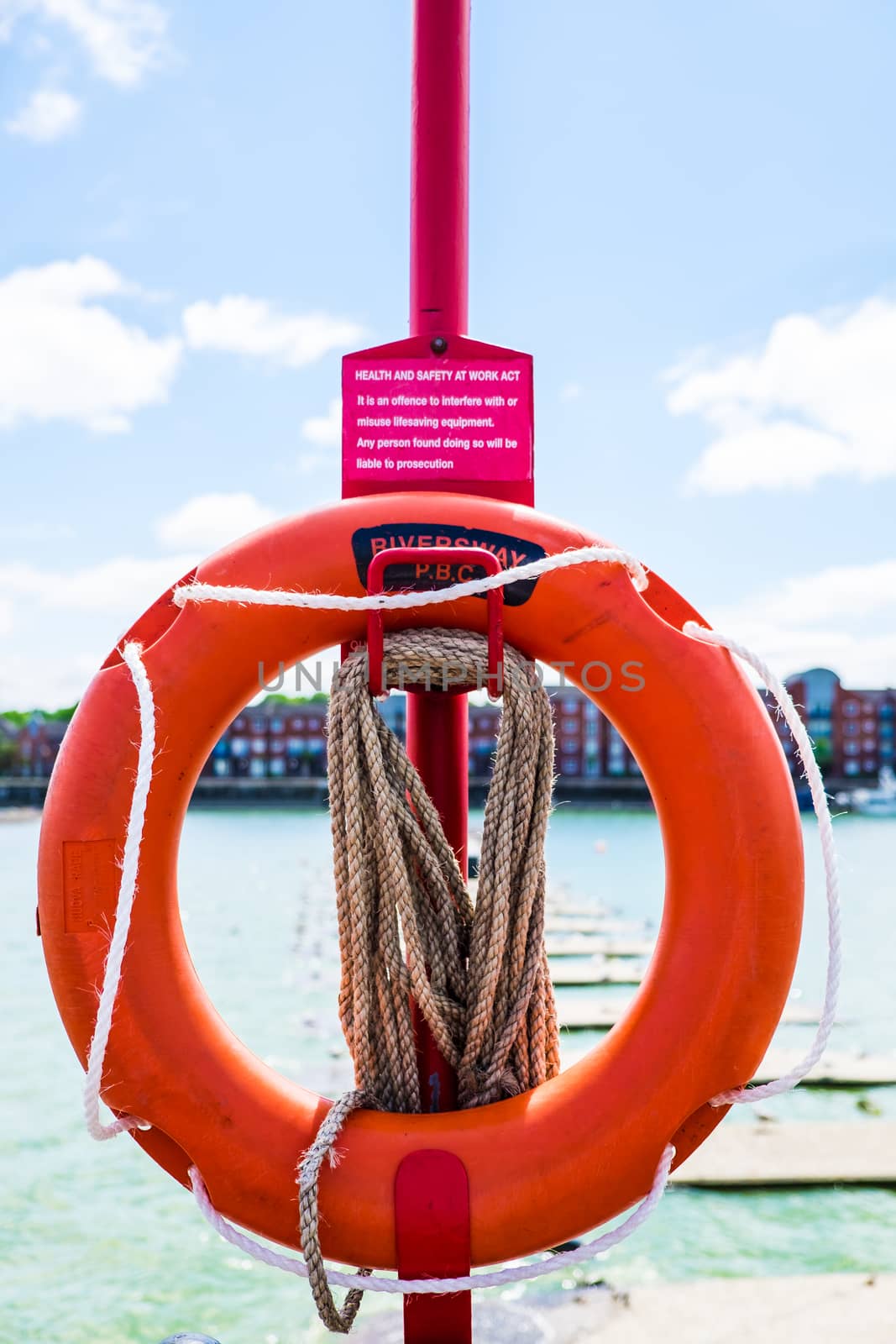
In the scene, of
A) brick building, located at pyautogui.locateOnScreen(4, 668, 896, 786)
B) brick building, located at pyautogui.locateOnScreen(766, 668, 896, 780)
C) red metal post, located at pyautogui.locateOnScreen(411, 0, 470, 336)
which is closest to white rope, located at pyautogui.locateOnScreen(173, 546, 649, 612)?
red metal post, located at pyautogui.locateOnScreen(411, 0, 470, 336)

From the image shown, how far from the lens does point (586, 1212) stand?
1.07 m

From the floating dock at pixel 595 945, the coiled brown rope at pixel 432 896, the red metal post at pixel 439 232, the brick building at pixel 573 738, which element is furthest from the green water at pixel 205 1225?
the brick building at pixel 573 738

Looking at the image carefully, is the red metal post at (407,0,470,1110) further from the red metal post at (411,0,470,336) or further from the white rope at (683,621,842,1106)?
the white rope at (683,621,842,1106)

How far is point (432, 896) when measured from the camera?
1.26 meters

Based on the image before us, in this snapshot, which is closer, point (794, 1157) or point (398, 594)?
point (398, 594)

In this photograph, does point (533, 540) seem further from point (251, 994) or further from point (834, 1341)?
point (251, 994)

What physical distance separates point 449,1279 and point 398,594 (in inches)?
29.7

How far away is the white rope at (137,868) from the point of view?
1047mm

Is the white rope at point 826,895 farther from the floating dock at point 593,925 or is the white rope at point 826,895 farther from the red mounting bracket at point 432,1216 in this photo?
the floating dock at point 593,925

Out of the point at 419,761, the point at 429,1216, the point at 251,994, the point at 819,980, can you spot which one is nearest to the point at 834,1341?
the point at 429,1216

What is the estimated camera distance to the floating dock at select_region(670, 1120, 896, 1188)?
2838 mm

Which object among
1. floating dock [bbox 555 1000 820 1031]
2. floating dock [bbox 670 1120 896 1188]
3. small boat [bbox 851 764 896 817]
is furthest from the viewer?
small boat [bbox 851 764 896 817]

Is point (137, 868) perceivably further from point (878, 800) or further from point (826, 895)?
point (878, 800)

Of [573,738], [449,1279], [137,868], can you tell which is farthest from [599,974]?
[573,738]
